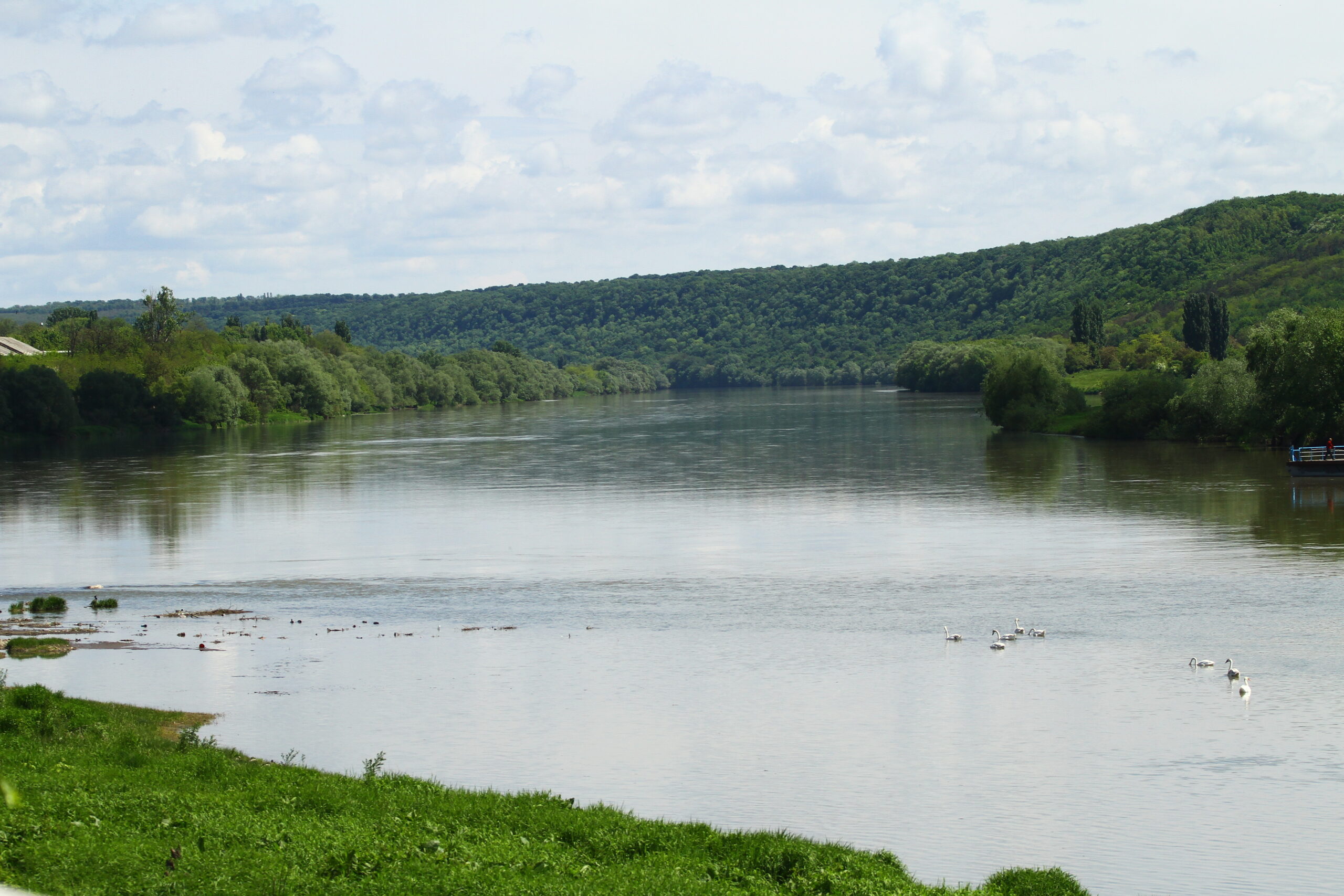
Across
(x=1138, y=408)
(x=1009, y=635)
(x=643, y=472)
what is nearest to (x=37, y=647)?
(x=1009, y=635)

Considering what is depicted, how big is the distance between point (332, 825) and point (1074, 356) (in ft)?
439

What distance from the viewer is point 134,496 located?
5784 cm

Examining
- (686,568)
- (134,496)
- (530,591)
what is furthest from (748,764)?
(134,496)

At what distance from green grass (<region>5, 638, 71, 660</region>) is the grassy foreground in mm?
10058

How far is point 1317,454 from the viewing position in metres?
60.5

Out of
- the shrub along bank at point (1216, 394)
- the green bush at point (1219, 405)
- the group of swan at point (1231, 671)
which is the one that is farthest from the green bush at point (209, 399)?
the group of swan at point (1231, 671)

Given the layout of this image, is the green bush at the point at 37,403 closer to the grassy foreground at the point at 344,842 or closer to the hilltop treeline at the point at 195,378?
the hilltop treeline at the point at 195,378

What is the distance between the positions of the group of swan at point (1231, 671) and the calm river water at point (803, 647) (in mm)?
289

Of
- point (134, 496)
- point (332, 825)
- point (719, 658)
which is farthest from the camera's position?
point (134, 496)

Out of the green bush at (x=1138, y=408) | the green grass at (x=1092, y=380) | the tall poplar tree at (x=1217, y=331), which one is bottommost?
the green bush at (x=1138, y=408)

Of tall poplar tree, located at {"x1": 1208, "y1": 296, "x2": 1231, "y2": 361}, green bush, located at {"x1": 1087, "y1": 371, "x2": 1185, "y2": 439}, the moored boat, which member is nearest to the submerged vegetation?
the moored boat

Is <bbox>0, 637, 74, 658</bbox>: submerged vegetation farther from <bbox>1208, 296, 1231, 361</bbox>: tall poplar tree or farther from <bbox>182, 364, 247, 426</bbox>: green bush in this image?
<bbox>1208, 296, 1231, 361</bbox>: tall poplar tree

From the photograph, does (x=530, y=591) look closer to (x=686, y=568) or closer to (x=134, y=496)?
(x=686, y=568)

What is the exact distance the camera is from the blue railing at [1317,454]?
2331 inches
